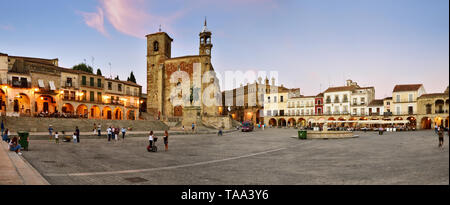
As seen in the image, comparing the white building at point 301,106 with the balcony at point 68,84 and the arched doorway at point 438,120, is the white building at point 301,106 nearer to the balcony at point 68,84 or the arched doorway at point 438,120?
the arched doorway at point 438,120

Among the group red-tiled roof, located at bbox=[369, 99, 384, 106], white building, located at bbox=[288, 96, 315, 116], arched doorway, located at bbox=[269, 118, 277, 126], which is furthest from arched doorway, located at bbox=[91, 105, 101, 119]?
red-tiled roof, located at bbox=[369, 99, 384, 106]

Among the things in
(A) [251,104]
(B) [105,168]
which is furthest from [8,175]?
(A) [251,104]

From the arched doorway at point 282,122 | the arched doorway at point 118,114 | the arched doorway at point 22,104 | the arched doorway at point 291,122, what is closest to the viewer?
the arched doorway at point 22,104

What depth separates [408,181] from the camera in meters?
5.78

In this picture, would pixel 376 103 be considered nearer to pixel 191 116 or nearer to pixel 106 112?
pixel 191 116

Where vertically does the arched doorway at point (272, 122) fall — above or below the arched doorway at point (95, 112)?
below

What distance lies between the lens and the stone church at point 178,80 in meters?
51.7

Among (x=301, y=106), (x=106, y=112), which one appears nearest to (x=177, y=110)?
(x=106, y=112)

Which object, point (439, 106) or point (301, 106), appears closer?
point (439, 106)

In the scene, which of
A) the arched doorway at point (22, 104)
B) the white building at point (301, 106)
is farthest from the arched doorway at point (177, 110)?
the white building at point (301, 106)

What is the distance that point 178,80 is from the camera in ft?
174

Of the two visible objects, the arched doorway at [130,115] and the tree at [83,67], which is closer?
the arched doorway at [130,115]
